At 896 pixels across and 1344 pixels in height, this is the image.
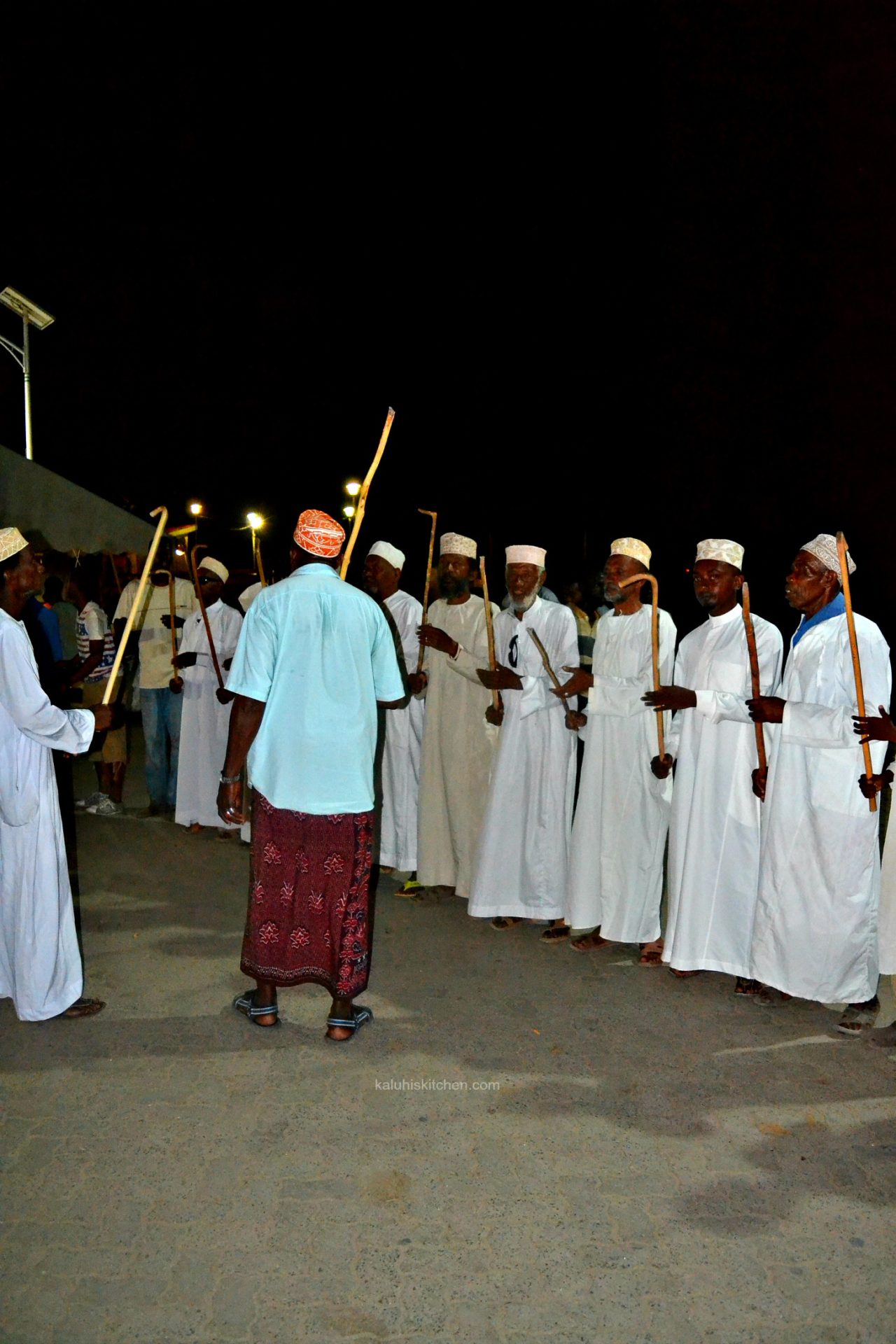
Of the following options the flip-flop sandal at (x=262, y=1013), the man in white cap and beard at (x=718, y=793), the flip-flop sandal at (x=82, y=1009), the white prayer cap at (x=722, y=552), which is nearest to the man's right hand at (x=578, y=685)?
the man in white cap and beard at (x=718, y=793)

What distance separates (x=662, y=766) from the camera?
16.8 ft

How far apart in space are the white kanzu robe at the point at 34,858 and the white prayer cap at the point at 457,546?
293 cm

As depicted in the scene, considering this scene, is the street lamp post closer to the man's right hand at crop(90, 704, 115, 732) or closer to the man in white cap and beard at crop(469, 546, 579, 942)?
the man in white cap and beard at crop(469, 546, 579, 942)

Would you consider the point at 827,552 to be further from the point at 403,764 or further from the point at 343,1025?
the point at 403,764

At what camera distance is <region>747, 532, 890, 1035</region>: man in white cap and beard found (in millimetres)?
4434

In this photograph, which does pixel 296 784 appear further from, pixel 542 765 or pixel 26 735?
pixel 542 765

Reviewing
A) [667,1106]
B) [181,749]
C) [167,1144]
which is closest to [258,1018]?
[167,1144]

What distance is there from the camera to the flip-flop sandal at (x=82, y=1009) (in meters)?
4.31

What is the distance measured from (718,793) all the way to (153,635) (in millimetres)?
5405

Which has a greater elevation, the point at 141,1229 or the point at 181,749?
the point at 181,749

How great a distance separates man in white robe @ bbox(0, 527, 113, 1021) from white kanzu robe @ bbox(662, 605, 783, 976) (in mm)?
2916

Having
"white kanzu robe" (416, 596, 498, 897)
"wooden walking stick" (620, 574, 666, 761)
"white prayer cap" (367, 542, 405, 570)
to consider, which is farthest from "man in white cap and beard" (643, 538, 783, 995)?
"white prayer cap" (367, 542, 405, 570)

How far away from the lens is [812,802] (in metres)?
4.50

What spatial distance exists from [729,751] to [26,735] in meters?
3.38
